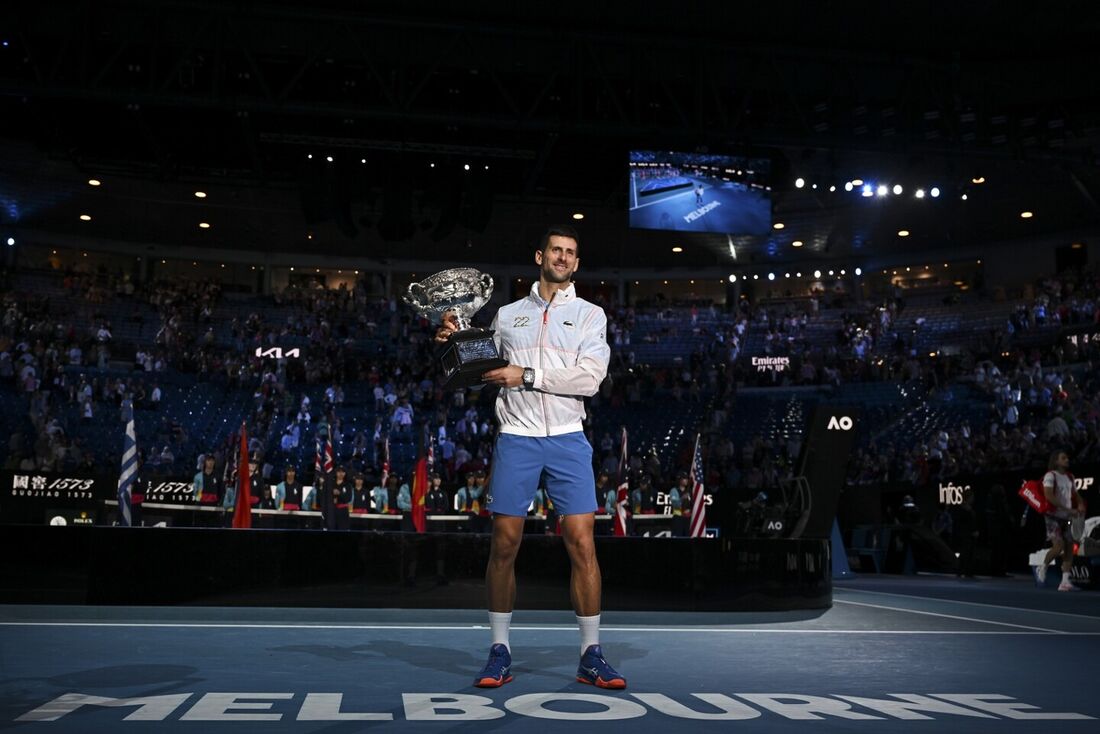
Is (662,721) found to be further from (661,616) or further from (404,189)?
(404,189)

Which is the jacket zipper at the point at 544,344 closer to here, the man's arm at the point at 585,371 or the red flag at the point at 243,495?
the man's arm at the point at 585,371

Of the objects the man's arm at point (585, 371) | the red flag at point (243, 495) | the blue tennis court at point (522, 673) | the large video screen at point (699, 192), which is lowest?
the blue tennis court at point (522, 673)

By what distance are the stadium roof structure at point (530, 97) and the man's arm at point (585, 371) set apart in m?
15.4

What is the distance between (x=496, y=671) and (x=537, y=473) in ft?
2.83

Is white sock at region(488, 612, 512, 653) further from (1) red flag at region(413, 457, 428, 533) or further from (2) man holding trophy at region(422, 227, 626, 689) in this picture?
(1) red flag at region(413, 457, 428, 533)

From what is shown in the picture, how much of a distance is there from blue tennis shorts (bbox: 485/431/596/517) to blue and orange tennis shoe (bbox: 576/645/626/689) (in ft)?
2.02

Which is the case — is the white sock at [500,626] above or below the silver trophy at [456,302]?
below

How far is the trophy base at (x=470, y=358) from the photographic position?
14.2ft

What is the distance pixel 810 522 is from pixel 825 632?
7.61m

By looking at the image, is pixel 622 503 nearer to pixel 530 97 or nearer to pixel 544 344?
pixel 544 344

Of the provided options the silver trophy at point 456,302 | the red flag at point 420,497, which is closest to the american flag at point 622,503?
the red flag at point 420,497

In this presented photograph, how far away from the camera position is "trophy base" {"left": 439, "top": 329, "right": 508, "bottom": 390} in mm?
4340

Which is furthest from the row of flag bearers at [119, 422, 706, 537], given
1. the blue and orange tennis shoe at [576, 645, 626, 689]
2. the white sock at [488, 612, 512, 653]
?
the blue and orange tennis shoe at [576, 645, 626, 689]

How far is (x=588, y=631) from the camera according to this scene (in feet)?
14.0
